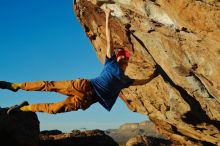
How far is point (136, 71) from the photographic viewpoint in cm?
1609

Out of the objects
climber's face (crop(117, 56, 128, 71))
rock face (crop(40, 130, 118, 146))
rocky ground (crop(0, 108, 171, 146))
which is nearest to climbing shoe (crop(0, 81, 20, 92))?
climber's face (crop(117, 56, 128, 71))

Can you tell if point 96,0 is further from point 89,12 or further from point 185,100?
point 185,100

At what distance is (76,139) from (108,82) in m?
23.4

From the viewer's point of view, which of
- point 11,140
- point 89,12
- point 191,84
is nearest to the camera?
point 191,84

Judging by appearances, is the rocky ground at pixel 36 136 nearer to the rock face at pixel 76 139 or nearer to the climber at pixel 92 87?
the rock face at pixel 76 139

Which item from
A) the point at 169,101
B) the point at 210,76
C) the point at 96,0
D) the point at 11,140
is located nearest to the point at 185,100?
the point at 169,101

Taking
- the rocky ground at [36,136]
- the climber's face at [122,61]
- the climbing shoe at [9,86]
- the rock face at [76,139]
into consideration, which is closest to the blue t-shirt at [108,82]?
the climber's face at [122,61]

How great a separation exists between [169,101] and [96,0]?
18.5 feet

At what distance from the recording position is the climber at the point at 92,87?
1006 centimetres

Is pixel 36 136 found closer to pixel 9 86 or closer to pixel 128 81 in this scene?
pixel 9 86

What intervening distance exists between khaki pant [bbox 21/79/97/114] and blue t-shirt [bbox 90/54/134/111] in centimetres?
28

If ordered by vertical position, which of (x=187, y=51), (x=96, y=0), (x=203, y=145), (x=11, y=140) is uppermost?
(x=96, y=0)

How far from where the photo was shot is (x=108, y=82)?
32.8 feet

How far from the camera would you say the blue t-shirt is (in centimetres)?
1001
